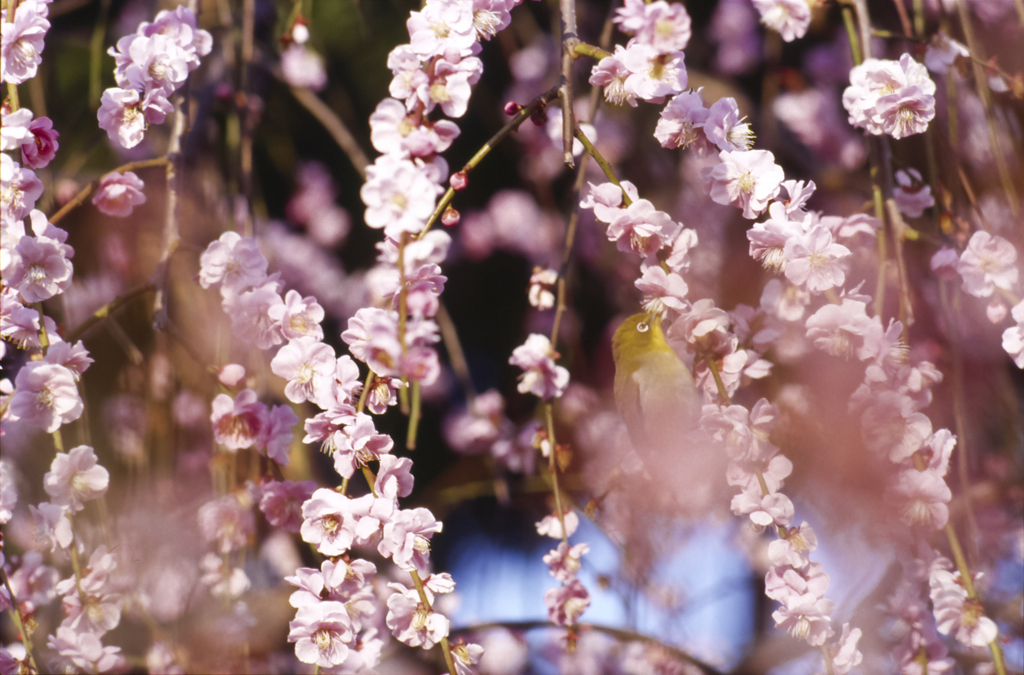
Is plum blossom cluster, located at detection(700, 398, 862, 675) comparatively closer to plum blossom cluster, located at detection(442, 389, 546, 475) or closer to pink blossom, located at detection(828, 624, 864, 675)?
pink blossom, located at detection(828, 624, 864, 675)

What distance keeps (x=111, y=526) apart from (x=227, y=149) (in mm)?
642

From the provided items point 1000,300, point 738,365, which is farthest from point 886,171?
point 738,365

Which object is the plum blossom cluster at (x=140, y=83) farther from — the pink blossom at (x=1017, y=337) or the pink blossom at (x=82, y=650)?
the pink blossom at (x=1017, y=337)

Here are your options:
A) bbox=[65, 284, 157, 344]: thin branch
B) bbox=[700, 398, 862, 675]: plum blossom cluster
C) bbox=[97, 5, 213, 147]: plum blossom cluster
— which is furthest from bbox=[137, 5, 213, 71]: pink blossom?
bbox=[700, 398, 862, 675]: plum blossom cluster

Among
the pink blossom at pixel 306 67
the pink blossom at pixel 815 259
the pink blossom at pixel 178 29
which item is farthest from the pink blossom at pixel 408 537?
the pink blossom at pixel 306 67

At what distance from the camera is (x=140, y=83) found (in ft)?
2.00

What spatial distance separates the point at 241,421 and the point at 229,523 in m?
0.27

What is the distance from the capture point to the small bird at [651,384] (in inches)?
21.4

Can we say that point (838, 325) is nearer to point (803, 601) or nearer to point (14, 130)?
point (803, 601)

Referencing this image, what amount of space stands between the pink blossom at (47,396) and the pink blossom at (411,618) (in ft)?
0.96

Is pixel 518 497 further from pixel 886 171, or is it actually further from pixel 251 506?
pixel 886 171

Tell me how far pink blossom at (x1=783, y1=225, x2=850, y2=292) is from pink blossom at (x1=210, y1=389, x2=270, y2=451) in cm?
48

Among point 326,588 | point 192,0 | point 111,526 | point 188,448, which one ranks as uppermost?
point 192,0

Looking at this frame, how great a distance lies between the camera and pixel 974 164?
41.0 inches
